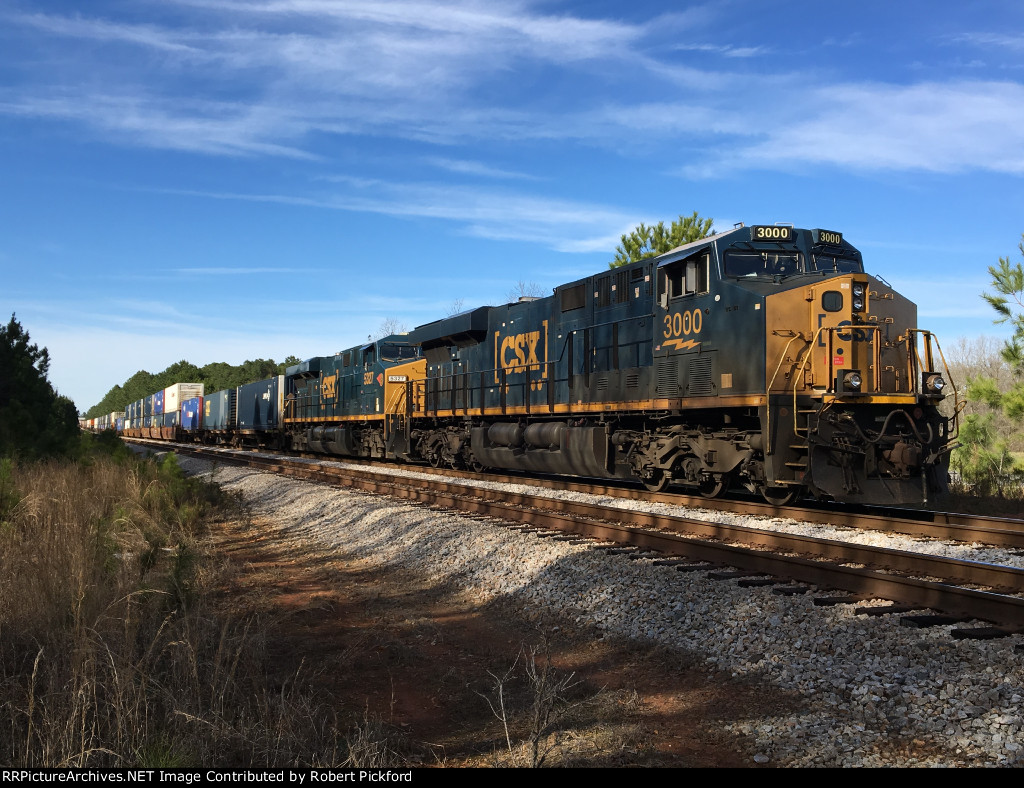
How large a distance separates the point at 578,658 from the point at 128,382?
548 ft

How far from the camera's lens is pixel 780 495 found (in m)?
11.4

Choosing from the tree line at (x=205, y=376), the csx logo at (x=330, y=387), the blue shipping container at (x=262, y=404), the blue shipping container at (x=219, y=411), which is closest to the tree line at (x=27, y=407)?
the csx logo at (x=330, y=387)

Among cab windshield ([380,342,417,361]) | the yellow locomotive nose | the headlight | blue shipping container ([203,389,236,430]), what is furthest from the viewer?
blue shipping container ([203,389,236,430])

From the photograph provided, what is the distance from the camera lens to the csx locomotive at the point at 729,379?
1002 cm

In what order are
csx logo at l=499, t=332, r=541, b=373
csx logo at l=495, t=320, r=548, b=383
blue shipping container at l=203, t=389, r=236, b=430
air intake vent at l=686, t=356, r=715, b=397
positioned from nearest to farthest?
air intake vent at l=686, t=356, r=715, b=397
csx logo at l=495, t=320, r=548, b=383
csx logo at l=499, t=332, r=541, b=373
blue shipping container at l=203, t=389, r=236, b=430

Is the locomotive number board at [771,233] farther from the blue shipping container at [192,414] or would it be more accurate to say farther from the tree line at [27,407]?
the blue shipping container at [192,414]

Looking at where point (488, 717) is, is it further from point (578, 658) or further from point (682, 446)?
point (682, 446)

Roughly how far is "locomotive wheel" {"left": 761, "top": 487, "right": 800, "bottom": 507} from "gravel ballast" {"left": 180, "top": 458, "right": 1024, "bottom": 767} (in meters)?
1.24

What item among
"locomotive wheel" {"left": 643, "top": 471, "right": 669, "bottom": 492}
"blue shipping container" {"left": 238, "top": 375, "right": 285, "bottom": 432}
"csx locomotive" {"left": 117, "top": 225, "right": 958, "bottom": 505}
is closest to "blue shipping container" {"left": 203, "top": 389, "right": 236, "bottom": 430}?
"blue shipping container" {"left": 238, "top": 375, "right": 285, "bottom": 432}

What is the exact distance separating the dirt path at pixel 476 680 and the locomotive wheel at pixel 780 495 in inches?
218

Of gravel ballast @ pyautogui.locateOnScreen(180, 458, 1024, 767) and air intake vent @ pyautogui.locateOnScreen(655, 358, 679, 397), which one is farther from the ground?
air intake vent @ pyautogui.locateOnScreen(655, 358, 679, 397)

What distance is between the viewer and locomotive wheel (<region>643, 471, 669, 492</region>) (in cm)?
1318

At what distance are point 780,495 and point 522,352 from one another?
7544 millimetres

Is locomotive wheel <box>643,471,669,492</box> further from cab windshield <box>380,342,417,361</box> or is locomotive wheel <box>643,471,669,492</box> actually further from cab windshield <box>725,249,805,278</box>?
cab windshield <box>380,342,417,361</box>
